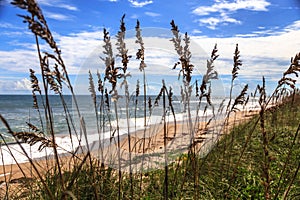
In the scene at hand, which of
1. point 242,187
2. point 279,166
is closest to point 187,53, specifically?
point 242,187

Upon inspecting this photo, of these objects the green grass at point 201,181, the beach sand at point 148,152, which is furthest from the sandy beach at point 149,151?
the green grass at point 201,181

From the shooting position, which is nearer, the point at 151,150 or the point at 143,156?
the point at 143,156

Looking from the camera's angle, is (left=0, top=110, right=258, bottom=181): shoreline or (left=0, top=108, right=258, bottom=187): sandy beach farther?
(left=0, top=110, right=258, bottom=181): shoreline

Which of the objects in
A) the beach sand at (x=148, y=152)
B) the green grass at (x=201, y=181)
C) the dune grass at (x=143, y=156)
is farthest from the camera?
the green grass at (x=201, y=181)

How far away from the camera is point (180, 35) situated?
81.8 inches

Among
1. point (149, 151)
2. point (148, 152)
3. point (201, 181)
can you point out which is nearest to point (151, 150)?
point (148, 152)

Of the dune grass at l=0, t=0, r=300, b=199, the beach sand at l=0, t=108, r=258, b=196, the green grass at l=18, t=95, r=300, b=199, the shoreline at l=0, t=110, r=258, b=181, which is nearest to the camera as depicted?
the dune grass at l=0, t=0, r=300, b=199

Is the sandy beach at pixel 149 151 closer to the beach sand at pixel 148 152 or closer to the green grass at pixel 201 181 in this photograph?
the beach sand at pixel 148 152

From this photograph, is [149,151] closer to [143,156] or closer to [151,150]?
[151,150]

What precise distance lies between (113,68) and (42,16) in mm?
663

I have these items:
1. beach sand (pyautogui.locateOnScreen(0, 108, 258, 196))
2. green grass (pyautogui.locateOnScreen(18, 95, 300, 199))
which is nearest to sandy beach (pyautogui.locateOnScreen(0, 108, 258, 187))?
beach sand (pyautogui.locateOnScreen(0, 108, 258, 196))

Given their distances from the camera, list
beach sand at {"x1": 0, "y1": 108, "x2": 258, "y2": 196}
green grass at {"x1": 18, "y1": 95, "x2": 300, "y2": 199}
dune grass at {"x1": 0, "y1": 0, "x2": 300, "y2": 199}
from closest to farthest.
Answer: dune grass at {"x1": 0, "y1": 0, "x2": 300, "y2": 199} < beach sand at {"x1": 0, "y1": 108, "x2": 258, "y2": 196} < green grass at {"x1": 18, "y1": 95, "x2": 300, "y2": 199}

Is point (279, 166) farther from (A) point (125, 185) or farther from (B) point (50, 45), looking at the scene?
(B) point (50, 45)

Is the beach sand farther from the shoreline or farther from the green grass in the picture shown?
the green grass
